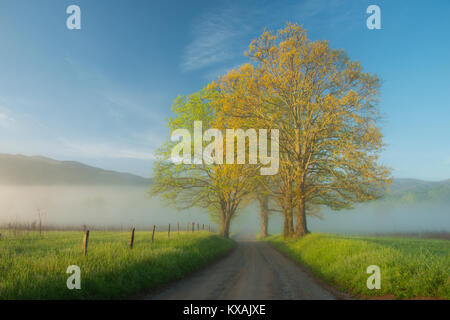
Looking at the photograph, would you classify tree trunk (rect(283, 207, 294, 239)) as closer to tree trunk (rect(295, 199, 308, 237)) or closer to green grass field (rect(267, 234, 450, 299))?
tree trunk (rect(295, 199, 308, 237))

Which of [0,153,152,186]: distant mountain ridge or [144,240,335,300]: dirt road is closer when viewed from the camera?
[144,240,335,300]: dirt road

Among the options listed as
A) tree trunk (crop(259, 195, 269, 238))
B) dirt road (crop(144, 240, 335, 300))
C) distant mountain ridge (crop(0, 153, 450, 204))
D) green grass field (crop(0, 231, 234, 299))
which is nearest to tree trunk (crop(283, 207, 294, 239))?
tree trunk (crop(259, 195, 269, 238))

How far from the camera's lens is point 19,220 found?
105 ft

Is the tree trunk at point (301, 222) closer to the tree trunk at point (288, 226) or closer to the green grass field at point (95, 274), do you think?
the tree trunk at point (288, 226)

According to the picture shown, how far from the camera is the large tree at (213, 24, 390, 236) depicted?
61.9 ft

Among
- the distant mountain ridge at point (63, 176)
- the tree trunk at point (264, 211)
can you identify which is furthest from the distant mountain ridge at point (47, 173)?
the tree trunk at point (264, 211)

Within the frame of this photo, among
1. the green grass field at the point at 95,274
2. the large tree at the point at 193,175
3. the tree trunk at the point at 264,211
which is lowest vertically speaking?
the tree trunk at the point at 264,211

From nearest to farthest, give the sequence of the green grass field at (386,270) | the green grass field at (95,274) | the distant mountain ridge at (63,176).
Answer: the green grass field at (95,274) < the green grass field at (386,270) < the distant mountain ridge at (63,176)

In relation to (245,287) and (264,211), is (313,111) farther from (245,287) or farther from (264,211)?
(264,211)

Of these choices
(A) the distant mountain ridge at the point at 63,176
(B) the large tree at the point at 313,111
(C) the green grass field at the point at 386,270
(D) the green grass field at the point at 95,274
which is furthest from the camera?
(A) the distant mountain ridge at the point at 63,176

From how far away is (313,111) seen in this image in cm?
2095

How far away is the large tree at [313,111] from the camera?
18.9 meters
